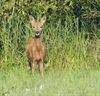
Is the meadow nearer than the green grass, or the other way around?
the green grass

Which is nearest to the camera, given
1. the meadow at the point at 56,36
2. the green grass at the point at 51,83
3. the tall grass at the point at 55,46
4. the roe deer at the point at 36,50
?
the green grass at the point at 51,83

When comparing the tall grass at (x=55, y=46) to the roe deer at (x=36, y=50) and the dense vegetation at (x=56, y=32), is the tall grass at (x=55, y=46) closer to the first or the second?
the dense vegetation at (x=56, y=32)

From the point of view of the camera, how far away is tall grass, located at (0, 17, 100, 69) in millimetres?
10836

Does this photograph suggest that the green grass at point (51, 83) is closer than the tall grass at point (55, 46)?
Yes

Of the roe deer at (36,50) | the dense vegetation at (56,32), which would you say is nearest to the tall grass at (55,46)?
the dense vegetation at (56,32)

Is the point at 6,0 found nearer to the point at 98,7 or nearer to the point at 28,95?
the point at 98,7

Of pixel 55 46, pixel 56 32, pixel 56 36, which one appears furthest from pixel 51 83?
pixel 56 32

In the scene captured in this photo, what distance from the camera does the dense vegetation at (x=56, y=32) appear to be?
10.9m

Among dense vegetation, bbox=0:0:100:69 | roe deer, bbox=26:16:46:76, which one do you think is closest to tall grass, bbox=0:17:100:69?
dense vegetation, bbox=0:0:100:69

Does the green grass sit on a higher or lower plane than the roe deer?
lower

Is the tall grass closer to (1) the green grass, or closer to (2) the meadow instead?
(2) the meadow

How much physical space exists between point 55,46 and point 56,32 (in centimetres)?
44

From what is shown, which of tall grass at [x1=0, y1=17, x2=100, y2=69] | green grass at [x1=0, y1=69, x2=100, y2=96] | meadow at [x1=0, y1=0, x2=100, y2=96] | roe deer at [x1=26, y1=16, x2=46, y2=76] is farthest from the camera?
tall grass at [x1=0, y1=17, x2=100, y2=69]

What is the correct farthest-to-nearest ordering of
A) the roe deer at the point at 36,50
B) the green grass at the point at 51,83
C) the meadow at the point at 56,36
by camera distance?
the meadow at the point at 56,36 → the roe deer at the point at 36,50 → the green grass at the point at 51,83
